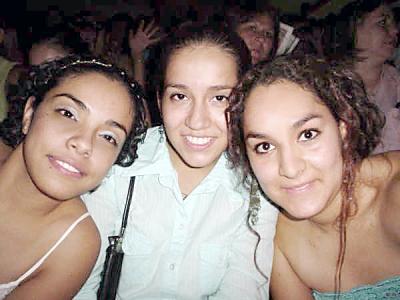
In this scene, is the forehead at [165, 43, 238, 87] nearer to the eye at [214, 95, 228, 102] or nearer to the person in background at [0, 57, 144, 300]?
the eye at [214, 95, 228, 102]

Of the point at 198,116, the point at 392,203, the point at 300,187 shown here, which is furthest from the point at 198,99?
the point at 392,203

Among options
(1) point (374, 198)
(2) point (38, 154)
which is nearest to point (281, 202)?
(1) point (374, 198)

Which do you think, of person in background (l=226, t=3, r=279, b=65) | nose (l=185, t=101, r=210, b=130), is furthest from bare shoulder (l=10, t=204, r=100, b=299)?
person in background (l=226, t=3, r=279, b=65)

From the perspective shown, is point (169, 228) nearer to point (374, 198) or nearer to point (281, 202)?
point (281, 202)

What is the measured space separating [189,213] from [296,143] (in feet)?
2.09

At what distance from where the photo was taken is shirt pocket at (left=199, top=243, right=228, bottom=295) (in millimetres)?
1764

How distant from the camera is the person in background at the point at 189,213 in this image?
5.45 ft

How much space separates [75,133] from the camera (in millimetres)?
1446

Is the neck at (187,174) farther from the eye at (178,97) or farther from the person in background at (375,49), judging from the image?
the person in background at (375,49)

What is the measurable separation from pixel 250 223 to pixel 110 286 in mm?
718

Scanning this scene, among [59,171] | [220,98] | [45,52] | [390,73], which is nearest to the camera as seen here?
[59,171]

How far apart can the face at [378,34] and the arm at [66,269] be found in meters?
2.56

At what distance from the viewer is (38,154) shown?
1.41 meters

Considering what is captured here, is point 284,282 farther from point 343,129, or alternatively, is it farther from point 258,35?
point 258,35
